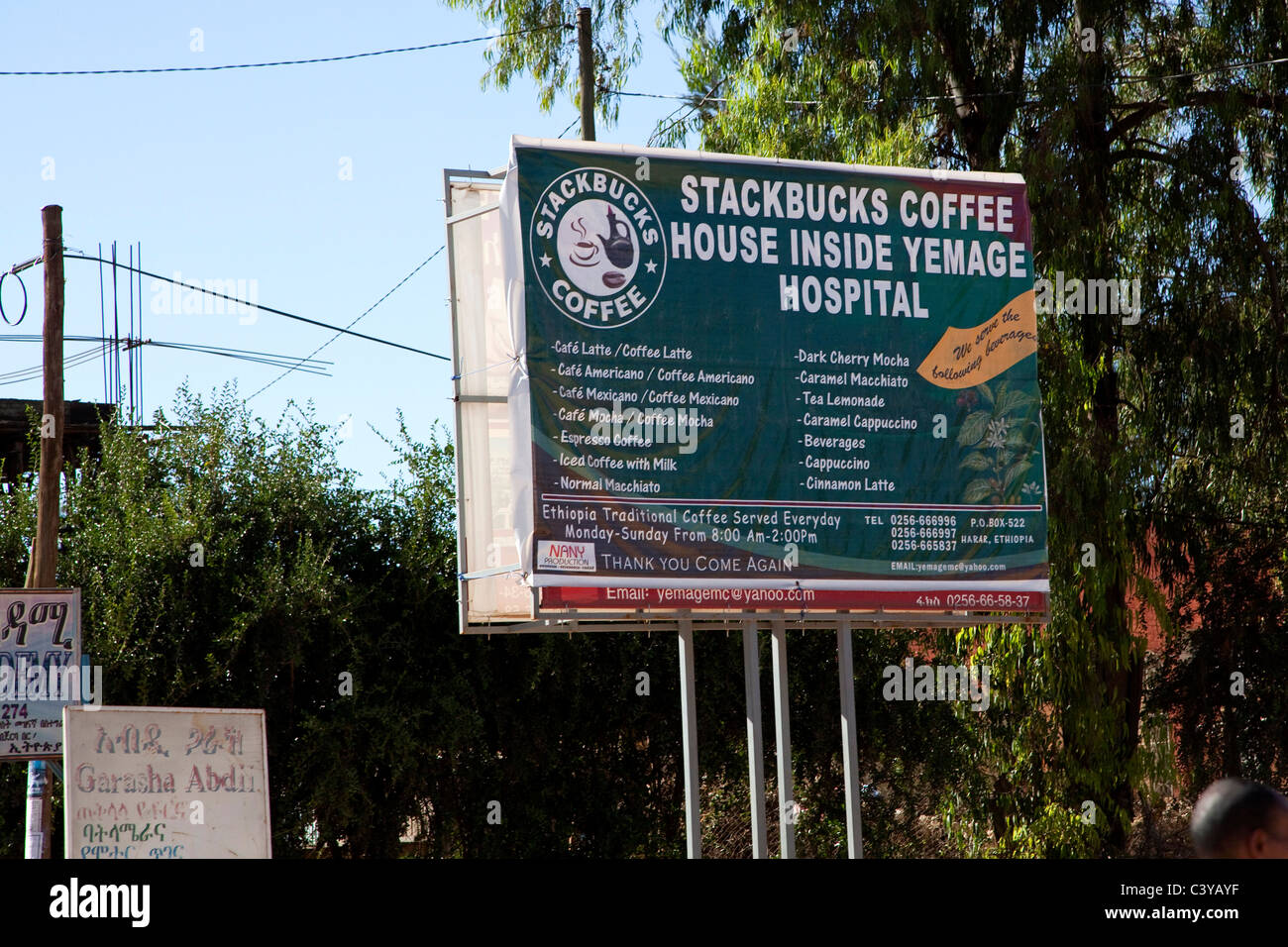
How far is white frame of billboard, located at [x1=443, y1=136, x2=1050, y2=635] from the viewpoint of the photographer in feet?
31.3

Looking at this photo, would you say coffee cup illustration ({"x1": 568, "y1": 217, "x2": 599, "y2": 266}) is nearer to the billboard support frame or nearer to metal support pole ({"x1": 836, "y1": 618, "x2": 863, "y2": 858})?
the billboard support frame

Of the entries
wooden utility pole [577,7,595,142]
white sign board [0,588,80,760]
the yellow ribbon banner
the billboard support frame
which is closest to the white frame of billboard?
the billboard support frame

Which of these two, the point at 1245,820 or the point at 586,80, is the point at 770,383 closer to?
the point at 586,80

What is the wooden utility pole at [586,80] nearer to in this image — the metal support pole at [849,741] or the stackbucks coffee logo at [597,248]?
the stackbucks coffee logo at [597,248]

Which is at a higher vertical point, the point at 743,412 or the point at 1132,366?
the point at 1132,366

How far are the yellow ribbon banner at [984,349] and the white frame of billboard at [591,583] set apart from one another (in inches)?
44.5

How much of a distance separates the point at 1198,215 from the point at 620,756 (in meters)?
8.44

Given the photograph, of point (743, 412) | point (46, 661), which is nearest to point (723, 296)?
point (743, 412)

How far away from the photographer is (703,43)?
17.6m

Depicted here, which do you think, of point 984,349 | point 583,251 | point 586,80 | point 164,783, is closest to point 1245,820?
point 164,783

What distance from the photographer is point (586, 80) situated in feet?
52.7

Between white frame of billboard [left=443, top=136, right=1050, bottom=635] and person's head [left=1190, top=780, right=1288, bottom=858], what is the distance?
6.66 m

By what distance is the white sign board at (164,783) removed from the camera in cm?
854
